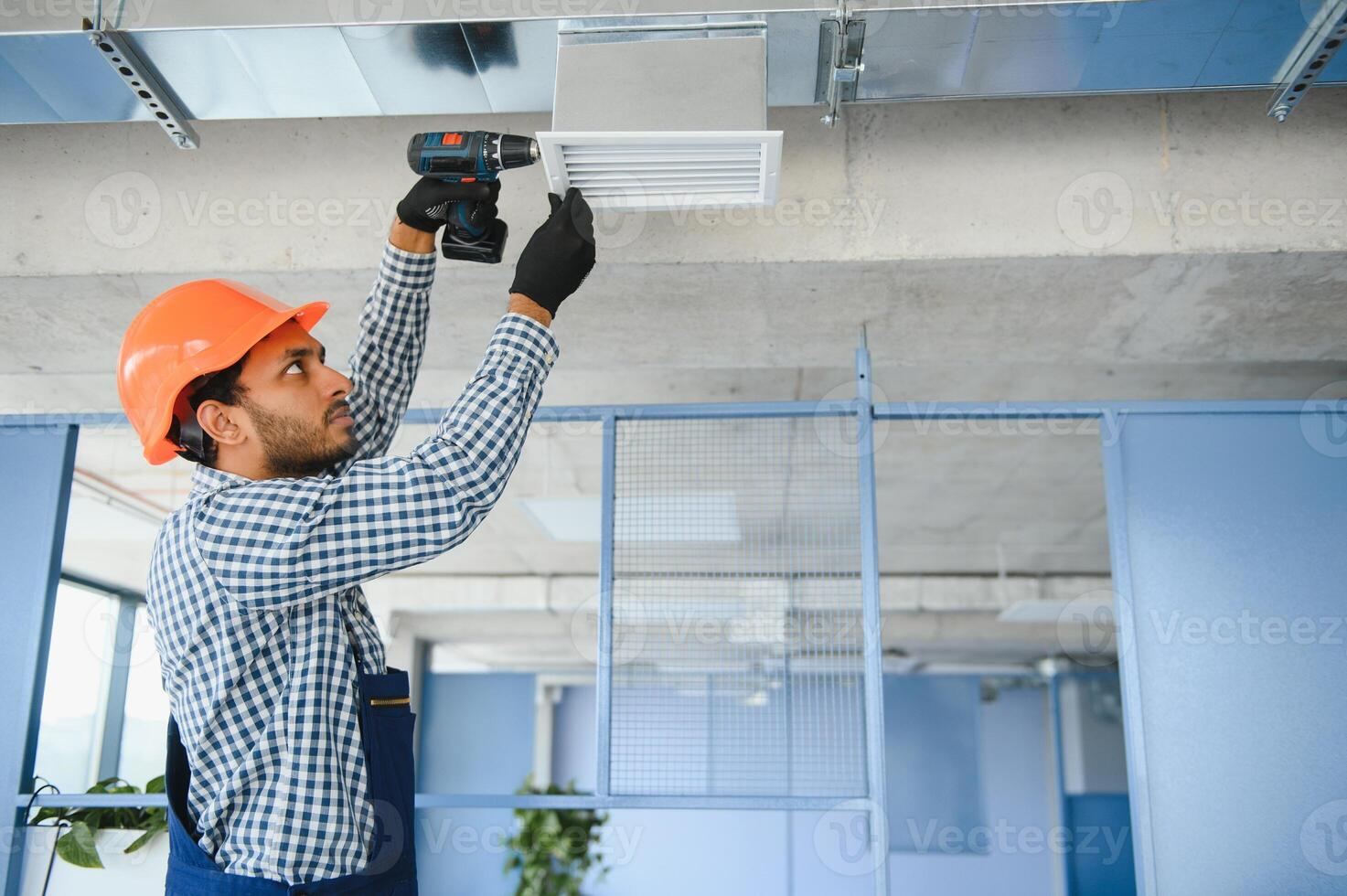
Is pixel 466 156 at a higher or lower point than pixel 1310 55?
lower

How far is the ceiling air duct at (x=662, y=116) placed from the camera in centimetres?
206

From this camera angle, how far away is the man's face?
5.52 feet

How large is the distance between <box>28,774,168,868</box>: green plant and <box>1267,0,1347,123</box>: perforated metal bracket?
11.1ft

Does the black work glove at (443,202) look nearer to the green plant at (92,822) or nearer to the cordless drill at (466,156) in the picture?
the cordless drill at (466,156)

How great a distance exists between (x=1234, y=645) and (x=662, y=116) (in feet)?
6.60

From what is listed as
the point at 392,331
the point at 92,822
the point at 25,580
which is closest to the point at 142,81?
the point at 392,331

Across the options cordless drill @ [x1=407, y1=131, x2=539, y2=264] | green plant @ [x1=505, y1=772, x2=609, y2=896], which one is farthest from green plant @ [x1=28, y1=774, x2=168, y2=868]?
green plant @ [x1=505, y1=772, x2=609, y2=896]

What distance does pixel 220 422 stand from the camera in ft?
5.50

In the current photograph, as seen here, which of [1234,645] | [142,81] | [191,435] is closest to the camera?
[191,435]

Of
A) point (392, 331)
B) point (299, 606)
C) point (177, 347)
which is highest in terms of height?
point (392, 331)

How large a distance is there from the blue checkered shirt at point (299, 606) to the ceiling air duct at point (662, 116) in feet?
2.25

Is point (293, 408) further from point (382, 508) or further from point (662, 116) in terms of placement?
point (662, 116)

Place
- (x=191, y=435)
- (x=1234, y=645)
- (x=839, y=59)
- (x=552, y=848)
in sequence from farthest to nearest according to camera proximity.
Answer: (x=552, y=848) < (x=1234, y=645) < (x=839, y=59) < (x=191, y=435)

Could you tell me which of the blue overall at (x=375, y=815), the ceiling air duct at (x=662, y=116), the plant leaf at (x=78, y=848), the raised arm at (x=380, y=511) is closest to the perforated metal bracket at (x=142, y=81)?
the ceiling air duct at (x=662, y=116)
